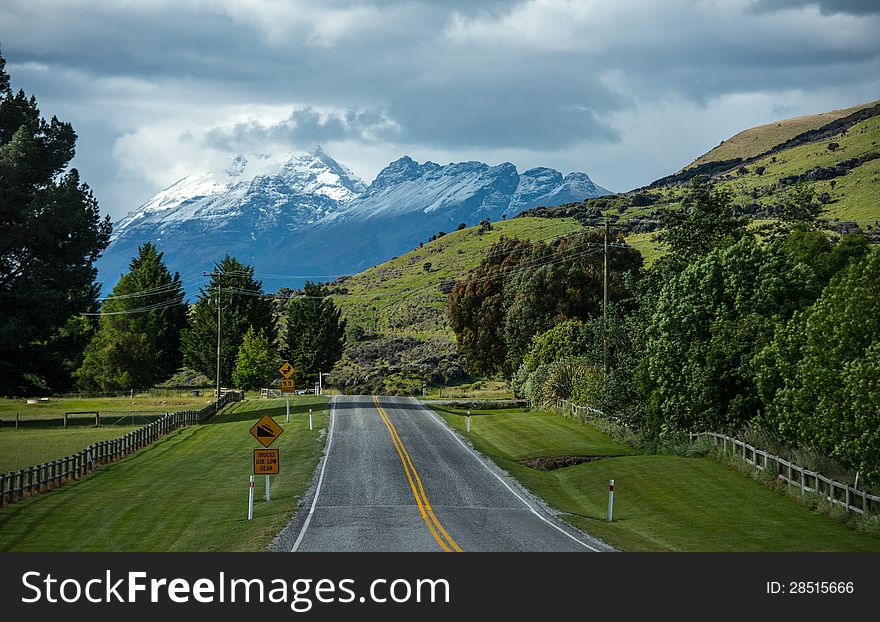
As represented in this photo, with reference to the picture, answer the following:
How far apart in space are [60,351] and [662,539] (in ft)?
177

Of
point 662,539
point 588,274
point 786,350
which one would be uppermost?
point 588,274

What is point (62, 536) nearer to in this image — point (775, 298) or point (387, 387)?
point (775, 298)

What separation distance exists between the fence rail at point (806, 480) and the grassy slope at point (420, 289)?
94752 mm

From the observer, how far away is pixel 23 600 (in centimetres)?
1781

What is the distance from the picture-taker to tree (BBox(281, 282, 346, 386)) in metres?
100

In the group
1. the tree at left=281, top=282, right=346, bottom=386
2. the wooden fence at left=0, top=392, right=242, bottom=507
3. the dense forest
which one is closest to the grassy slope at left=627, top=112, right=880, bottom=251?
the tree at left=281, top=282, right=346, bottom=386

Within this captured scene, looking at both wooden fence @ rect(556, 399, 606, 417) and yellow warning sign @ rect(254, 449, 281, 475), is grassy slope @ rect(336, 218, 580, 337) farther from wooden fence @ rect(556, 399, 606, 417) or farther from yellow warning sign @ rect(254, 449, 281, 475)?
yellow warning sign @ rect(254, 449, 281, 475)

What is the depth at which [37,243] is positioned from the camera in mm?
65438

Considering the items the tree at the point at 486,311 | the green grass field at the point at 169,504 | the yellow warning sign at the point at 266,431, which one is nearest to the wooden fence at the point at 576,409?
the green grass field at the point at 169,504

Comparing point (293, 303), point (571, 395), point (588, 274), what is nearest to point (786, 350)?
point (571, 395)

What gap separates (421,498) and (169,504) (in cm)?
875

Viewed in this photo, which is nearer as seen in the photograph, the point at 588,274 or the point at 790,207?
→ the point at 790,207

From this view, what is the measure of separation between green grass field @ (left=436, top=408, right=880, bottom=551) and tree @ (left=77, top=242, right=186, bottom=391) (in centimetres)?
5550

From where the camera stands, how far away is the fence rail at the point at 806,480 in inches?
1188
